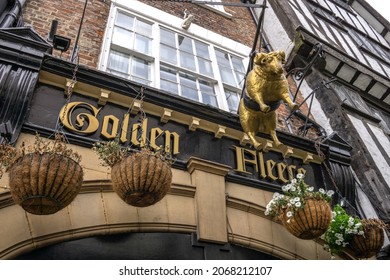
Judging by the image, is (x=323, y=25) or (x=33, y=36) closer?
(x=33, y=36)

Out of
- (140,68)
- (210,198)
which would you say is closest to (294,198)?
(210,198)

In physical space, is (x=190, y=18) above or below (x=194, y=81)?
above

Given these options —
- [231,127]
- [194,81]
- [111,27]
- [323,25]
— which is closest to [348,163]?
[231,127]

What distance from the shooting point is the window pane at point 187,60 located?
21.9ft

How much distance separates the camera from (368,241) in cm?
412

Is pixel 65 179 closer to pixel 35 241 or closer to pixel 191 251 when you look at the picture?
pixel 35 241

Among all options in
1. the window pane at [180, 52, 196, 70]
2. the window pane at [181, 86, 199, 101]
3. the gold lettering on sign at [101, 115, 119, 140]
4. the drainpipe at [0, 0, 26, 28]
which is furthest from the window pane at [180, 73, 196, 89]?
the drainpipe at [0, 0, 26, 28]

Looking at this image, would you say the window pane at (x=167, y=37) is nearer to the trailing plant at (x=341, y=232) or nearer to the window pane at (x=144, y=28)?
the window pane at (x=144, y=28)

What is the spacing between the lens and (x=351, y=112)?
7285 mm

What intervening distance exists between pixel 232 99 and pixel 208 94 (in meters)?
0.53

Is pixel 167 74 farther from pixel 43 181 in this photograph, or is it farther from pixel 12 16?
pixel 43 181

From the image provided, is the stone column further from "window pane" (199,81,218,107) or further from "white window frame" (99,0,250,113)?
"window pane" (199,81,218,107)

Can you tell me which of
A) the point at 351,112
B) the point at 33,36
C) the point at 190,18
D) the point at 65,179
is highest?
the point at 190,18

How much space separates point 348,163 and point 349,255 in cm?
182
